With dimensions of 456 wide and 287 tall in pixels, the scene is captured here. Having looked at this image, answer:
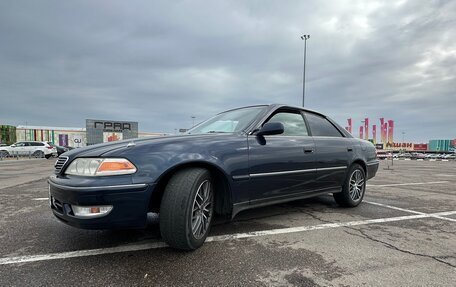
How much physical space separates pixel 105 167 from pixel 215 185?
3.69 feet

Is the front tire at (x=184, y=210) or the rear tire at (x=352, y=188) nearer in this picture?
the front tire at (x=184, y=210)

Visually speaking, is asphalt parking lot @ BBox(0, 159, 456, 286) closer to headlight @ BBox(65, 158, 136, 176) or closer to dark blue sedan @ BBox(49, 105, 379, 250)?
dark blue sedan @ BBox(49, 105, 379, 250)

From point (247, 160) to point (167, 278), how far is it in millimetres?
1399

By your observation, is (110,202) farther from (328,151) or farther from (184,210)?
(328,151)

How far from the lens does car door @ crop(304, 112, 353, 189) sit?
158 inches

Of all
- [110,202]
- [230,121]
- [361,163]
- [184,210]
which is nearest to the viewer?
[110,202]

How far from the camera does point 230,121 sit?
3711 mm

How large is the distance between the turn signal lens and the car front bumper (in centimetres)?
13

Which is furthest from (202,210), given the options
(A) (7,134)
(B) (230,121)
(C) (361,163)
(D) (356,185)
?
(A) (7,134)

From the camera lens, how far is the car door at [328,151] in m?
4.02

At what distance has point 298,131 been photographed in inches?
154

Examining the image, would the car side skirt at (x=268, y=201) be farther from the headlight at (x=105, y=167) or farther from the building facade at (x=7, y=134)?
the building facade at (x=7, y=134)

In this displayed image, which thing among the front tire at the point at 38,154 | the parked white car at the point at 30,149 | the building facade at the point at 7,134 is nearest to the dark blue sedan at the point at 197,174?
the parked white car at the point at 30,149

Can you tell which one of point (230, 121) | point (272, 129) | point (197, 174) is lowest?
point (197, 174)
